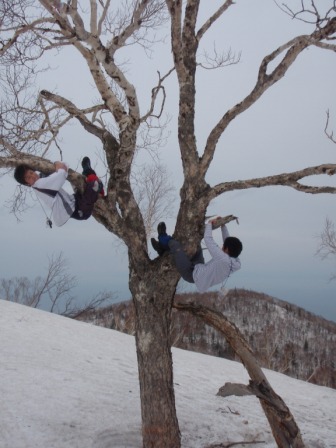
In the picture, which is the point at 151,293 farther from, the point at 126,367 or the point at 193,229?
the point at 126,367

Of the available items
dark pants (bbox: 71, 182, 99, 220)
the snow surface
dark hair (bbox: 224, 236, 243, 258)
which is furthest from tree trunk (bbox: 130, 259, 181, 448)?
the snow surface

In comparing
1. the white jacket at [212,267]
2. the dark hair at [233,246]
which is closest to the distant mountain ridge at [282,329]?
the dark hair at [233,246]

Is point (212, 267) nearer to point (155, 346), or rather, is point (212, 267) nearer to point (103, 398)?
point (155, 346)

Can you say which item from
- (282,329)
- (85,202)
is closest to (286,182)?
(85,202)

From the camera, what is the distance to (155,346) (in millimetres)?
4930

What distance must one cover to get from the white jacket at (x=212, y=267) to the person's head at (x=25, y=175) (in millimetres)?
1773

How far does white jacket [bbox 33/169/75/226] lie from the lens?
454 centimetres

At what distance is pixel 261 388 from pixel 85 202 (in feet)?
9.23

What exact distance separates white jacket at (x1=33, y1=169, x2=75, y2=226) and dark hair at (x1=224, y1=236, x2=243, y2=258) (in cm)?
161

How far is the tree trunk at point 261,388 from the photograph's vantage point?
5270 millimetres

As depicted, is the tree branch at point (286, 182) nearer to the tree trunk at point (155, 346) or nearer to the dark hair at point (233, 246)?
the dark hair at point (233, 246)

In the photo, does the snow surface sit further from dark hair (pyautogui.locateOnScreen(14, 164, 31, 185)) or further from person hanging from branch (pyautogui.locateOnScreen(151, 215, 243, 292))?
dark hair (pyautogui.locateOnScreen(14, 164, 31, 185))

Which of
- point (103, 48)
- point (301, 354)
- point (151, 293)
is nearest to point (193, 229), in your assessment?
point (151, 293)

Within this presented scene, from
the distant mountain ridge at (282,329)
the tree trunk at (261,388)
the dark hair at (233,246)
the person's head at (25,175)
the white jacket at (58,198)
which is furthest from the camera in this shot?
the distant mountain ridge at (282,329)
